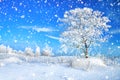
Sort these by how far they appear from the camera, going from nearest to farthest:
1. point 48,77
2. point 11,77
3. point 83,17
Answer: point 11,77
point 48,77
point 83,17

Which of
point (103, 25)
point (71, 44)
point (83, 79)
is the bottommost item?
point (83, 79)

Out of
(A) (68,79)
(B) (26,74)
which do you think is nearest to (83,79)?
(A) (68,79)

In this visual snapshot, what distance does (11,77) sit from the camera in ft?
49.1

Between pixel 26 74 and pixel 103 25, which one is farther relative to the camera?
pixel 103 25

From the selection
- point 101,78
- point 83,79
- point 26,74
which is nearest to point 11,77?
point 26,74

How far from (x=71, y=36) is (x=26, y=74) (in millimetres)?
20302

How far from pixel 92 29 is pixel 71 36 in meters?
3.04

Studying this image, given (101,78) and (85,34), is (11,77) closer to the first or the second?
(101,78)

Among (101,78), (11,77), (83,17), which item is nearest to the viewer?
(11,77)

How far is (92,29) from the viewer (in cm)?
3631

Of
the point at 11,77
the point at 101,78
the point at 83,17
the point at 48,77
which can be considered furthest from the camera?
the point at 83,17

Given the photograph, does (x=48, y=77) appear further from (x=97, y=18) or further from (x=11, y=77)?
(x=97, y=18)

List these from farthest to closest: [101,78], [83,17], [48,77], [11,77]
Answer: [83,17] < [101,78] < [48,77] < [11,77]

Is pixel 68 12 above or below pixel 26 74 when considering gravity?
above
